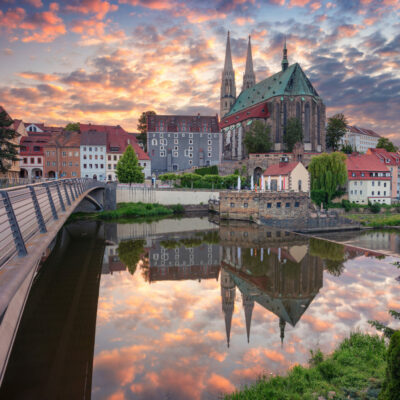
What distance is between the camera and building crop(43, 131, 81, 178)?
211 ft

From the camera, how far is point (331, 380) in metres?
9.09

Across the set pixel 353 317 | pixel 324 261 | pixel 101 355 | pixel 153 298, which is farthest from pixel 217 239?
→ pixel 101 355

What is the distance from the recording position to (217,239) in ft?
109

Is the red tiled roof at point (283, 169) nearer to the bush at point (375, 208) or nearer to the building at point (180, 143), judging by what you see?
the bush at point (375, 208)

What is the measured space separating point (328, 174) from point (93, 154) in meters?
42.8

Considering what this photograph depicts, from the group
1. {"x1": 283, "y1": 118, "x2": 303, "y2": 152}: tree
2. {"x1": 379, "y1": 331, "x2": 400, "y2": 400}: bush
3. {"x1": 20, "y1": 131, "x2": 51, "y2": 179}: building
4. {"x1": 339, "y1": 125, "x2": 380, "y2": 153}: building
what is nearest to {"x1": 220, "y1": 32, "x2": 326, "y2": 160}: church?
{"x1": 283, "y1": 118, "x2": 303, "y2": 152}: tree

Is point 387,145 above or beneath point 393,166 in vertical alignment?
above

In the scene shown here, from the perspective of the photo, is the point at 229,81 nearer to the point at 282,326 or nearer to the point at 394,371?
the point at 282,326

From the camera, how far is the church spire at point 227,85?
111188mm

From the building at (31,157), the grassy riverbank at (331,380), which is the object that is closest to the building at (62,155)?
the building at (31,157)

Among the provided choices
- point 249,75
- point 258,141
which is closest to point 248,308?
point 258,141

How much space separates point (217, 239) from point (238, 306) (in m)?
17.3

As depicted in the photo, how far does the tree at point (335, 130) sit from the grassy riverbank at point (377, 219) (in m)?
41.3

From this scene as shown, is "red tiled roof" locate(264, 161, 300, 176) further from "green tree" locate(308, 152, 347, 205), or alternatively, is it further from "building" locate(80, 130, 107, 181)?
"building" locate(80, 130, 107, 181)
